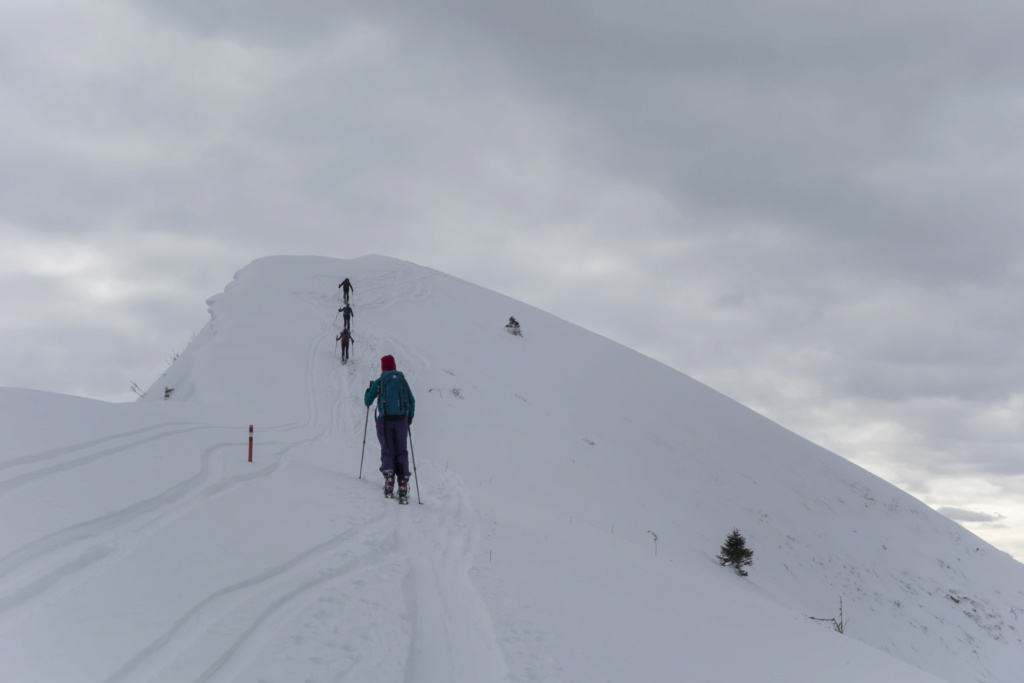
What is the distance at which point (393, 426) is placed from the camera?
10148mm

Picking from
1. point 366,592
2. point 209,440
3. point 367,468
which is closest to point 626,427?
point 367,468

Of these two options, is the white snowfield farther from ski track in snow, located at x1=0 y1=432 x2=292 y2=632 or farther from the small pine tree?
the small pine tree

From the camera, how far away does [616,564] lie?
873 centimetres

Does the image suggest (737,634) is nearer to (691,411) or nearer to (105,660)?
(105,660)

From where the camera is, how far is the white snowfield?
14.8 ft

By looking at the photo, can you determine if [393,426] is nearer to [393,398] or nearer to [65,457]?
[393,398]

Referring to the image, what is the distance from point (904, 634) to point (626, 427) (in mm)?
11191

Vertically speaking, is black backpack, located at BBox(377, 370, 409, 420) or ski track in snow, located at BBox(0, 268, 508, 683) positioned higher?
black backpack, located at BBox(377, 370, 409, 420)

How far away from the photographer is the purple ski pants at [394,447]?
995 centimetres

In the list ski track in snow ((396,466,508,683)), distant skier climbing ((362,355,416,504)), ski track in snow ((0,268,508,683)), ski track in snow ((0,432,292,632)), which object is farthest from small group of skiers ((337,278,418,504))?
ski track in snow ((0,432,292,632))

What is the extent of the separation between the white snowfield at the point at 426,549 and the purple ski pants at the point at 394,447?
1.84ft

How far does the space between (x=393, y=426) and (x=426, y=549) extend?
2.96 meters

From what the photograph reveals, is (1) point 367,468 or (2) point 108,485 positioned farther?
(1) point 367,468

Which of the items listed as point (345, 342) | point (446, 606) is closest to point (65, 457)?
→ point (446, 606)
